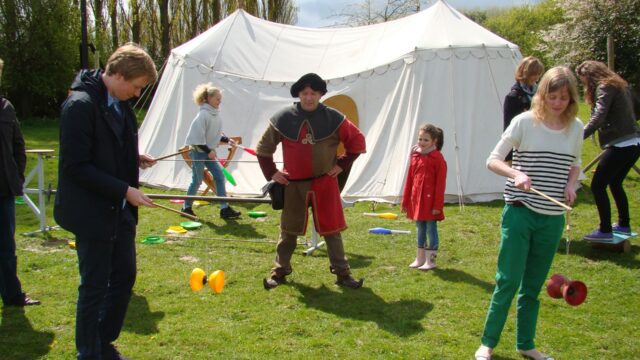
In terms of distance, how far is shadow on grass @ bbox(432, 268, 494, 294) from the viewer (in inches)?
199

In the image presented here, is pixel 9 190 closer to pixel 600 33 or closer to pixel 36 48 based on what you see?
pixel 600 33

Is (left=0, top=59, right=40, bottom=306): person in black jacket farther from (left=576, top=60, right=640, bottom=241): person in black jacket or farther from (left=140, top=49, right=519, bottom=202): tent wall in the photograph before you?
(left=576, top=60, right=640, bottom=241): person in black jacket

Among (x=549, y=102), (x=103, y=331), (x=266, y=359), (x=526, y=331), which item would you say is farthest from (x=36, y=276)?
(x=549, y=102)

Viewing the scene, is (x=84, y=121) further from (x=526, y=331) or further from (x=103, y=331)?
(x=526, y=331)

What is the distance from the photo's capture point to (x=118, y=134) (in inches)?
125

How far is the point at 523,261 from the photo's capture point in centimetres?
344

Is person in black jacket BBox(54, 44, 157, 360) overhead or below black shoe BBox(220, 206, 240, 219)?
overhead

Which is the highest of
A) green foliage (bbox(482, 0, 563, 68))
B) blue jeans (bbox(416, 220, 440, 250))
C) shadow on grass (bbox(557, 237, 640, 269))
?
green foliage (bbox(482, 0, 563, 68))

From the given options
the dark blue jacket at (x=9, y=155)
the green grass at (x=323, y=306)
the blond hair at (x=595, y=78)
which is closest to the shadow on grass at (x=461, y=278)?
the green grass at (x=323, y=306)

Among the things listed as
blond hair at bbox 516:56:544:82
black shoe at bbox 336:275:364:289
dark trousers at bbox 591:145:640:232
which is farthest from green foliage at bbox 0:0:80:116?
dark trousers at bbox 591:145:640:232

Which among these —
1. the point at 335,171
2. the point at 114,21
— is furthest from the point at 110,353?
the point at 114,21

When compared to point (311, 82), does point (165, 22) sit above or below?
above

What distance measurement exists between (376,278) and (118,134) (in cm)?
290

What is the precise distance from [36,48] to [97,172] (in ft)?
74.5
